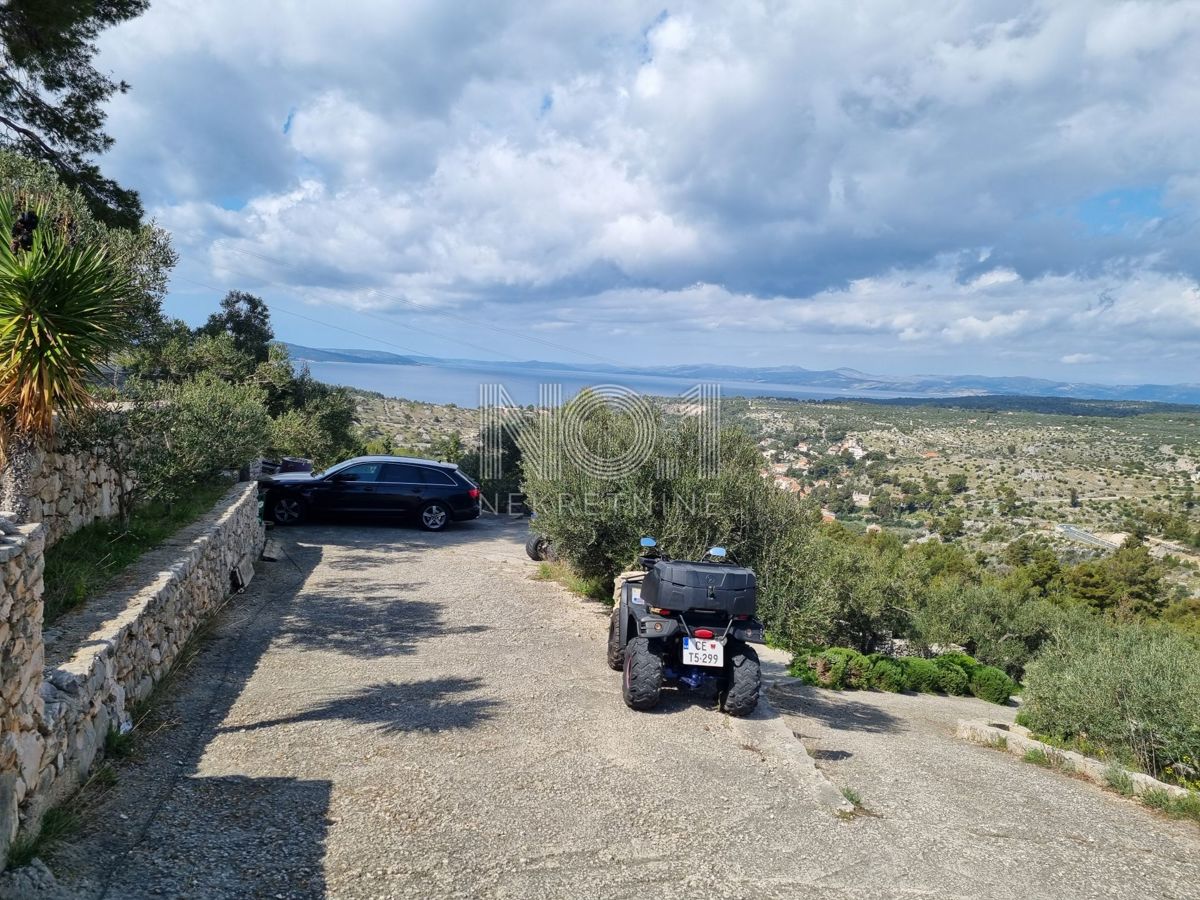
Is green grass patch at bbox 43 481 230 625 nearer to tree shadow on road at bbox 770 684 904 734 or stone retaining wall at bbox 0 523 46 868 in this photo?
stone retaining wall at bbox 0 523 46 868

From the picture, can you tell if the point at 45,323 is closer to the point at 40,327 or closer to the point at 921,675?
the point at 40,327

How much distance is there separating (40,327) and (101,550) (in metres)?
2.97

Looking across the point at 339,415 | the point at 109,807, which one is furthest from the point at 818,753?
the point at 339,415

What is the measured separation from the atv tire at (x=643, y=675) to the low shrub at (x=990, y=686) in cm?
916

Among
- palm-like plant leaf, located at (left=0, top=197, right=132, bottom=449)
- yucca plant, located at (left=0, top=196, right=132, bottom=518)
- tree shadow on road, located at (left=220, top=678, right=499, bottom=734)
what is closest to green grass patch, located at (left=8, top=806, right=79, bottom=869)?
tree shadow on road, located at (left=220, top=678, right=499, bottom=734)

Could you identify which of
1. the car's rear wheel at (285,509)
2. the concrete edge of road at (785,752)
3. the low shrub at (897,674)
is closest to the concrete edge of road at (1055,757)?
the low shrub at (897,674)

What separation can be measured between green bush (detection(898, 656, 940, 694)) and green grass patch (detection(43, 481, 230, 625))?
34.3ft

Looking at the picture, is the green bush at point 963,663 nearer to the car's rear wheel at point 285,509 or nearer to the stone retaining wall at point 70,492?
the car's rear wheel at point 285,509

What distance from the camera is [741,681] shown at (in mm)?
6477

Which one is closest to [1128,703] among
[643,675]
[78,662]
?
[643,675]

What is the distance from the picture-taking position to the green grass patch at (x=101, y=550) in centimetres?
594

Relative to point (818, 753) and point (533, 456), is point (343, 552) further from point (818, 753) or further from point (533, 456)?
point (818, 753)

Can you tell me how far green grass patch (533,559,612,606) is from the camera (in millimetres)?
11453

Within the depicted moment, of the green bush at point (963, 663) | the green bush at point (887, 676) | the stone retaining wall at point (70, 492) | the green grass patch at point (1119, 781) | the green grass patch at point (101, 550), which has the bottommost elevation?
the green bush at point (963, 663)
